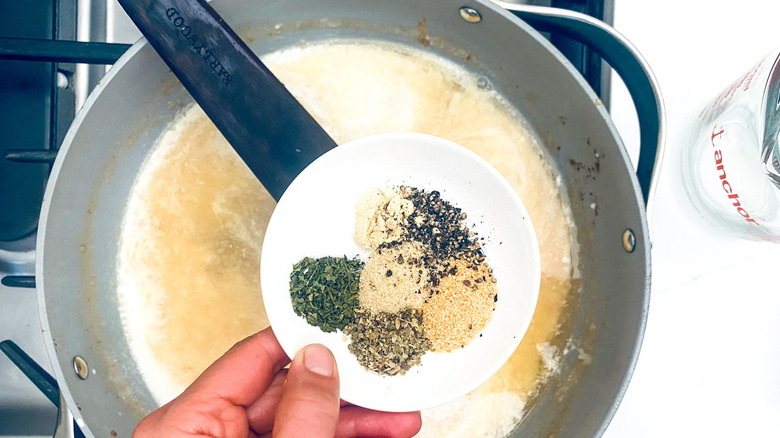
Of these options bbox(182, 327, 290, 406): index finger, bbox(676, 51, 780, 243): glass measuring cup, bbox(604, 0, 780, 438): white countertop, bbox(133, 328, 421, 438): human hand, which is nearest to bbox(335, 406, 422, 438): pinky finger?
bbox(133, 328, 421, 438): human hand

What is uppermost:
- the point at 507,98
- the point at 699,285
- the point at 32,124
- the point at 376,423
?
the point at 32,124

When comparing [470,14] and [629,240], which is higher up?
[470,14]

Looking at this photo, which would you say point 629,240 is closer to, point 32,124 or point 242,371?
point 242,371

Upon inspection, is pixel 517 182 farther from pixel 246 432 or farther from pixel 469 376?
pixel 246 432

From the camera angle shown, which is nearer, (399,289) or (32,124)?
(399,289)

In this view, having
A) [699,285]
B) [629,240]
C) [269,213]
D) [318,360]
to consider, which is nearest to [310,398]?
[318,360]

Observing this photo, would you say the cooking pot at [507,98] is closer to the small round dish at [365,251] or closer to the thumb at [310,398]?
the small round dish at [365,251]

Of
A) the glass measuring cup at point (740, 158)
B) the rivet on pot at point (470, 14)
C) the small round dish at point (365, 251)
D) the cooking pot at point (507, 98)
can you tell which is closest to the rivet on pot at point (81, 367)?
the cooking pot at point (507, 98)
